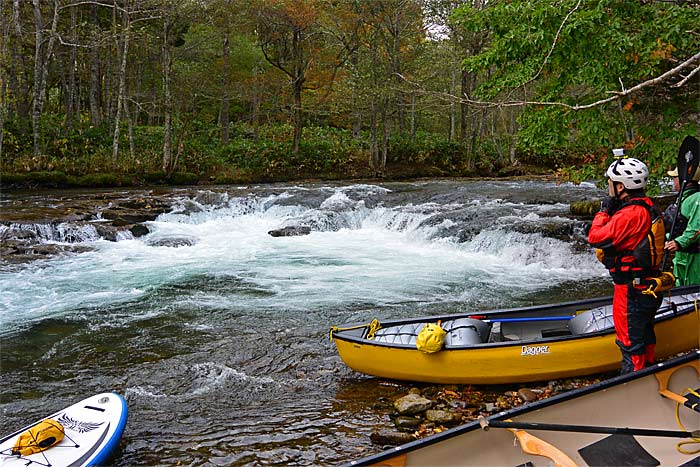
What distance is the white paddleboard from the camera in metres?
4.00

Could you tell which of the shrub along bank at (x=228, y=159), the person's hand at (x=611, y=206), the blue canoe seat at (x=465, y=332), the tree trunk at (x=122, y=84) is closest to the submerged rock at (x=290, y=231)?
the shrub along bank at (x=228, y=159)

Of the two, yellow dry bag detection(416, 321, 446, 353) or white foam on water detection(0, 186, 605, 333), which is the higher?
yellow dry bag detection(416, 321, 446, 353)

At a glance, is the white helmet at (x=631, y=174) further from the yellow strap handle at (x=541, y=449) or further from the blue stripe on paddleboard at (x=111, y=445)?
the blue stripe on paddleboard at (x=111, y=445)

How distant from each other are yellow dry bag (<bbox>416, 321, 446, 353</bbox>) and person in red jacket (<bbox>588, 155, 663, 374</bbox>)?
4.81 feet

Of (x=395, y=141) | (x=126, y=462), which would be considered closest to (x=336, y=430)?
(x=126, y=462)

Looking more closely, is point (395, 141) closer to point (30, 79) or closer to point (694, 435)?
point (30, 79)

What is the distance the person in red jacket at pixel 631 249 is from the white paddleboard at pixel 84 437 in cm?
395

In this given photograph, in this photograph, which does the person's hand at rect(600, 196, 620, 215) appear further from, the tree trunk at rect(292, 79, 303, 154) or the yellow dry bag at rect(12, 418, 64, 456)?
the tree trunk at rect(292, 79, 303, 154)

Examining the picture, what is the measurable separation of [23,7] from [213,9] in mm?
7233

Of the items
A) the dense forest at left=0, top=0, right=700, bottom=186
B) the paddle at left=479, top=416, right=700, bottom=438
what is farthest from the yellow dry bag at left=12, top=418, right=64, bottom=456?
the dense forest at left=0, top=0, right=700, bottom=186

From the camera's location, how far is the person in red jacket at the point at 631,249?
430 cm

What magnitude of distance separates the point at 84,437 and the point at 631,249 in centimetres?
438

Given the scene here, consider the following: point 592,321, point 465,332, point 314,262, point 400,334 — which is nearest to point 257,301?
point 314,262

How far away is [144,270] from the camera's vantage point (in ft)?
35.8
